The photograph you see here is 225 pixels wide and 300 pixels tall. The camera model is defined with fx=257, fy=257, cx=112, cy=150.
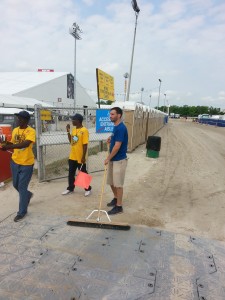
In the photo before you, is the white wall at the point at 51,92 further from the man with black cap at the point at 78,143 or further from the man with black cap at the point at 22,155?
the man with black cap at the point at 22,155

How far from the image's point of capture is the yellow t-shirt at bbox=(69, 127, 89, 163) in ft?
17.8

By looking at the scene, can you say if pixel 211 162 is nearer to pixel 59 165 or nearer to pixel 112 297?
pixel 59 165

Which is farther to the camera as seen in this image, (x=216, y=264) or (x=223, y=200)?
(x=223, y=200)

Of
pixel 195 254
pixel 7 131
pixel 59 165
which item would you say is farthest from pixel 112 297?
pixel 59 165

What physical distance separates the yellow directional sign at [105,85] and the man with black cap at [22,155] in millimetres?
8782

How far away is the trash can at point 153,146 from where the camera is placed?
10617mm

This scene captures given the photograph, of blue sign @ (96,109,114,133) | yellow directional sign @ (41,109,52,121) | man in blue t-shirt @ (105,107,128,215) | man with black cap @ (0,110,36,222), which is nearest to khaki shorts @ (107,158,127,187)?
man in blue t-shirt @ (105,107,128,215)

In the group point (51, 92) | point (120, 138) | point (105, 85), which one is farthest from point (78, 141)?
point (51, 92)

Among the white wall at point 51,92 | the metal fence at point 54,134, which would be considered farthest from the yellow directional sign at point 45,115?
the white wall at point 51,92

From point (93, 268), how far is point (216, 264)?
1.53 metres

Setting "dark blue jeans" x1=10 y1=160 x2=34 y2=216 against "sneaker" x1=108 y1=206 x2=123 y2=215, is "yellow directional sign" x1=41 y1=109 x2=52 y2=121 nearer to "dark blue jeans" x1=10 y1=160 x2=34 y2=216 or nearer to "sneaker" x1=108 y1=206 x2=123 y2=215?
"dark blue jeans" x1=10 y1=160 x2=34 y2=216

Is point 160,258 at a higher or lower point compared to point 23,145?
lower

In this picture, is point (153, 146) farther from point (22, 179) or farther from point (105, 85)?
point (22, 179)

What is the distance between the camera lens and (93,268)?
301 centimetres
